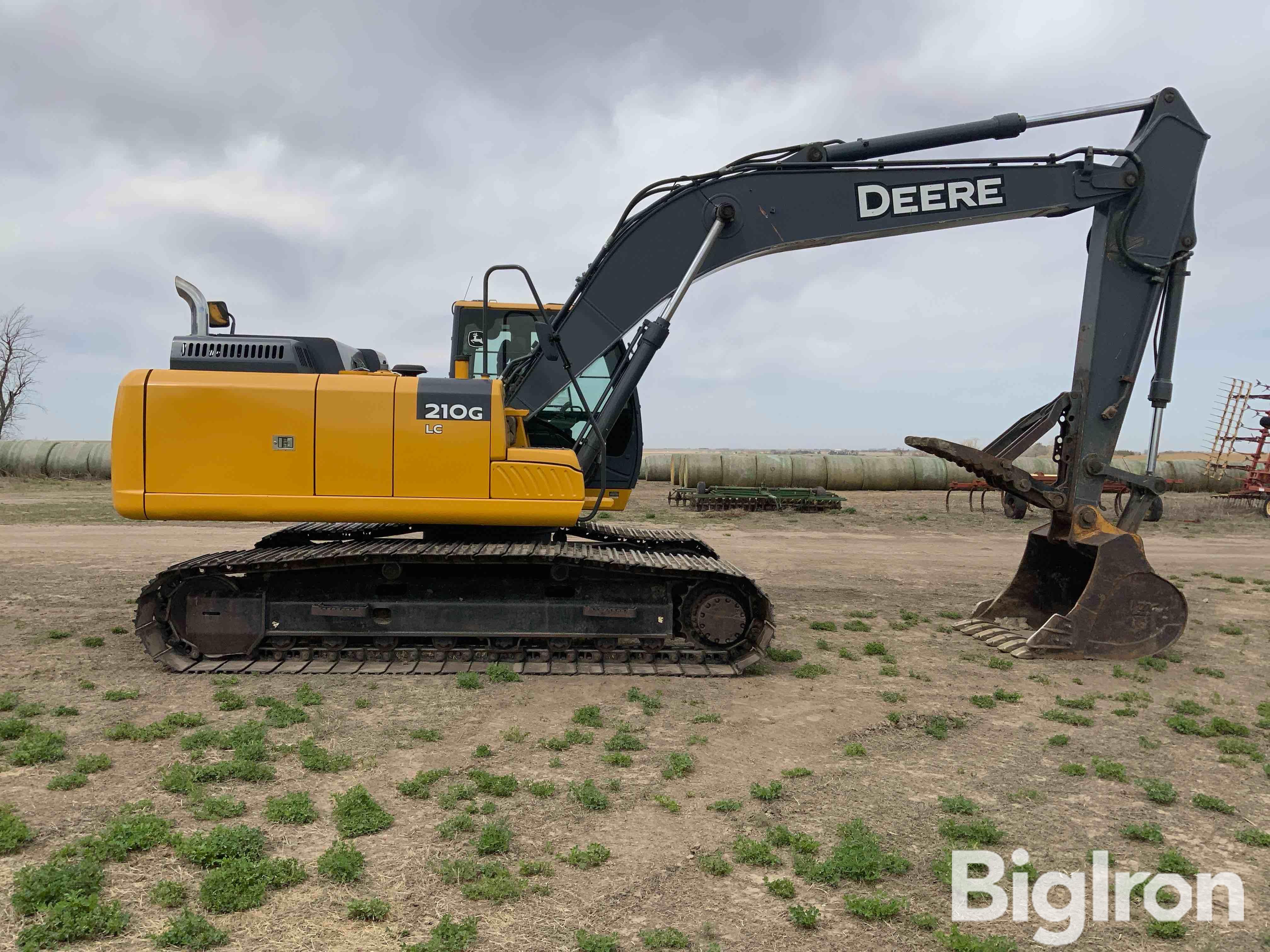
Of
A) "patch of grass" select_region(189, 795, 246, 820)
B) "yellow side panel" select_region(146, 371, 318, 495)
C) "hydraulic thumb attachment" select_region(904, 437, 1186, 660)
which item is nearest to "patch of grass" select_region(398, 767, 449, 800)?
"patch of grass" select_region(189, 795, 246, 820)

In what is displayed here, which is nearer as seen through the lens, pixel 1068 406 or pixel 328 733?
pixel 328 733

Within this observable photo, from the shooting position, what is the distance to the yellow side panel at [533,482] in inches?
281

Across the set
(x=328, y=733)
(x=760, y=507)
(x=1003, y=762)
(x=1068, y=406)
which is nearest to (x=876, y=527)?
(x=760, y=507)

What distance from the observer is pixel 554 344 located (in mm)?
7703

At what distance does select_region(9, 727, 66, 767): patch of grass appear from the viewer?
4902 mm

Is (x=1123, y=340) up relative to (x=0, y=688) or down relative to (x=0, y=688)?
up

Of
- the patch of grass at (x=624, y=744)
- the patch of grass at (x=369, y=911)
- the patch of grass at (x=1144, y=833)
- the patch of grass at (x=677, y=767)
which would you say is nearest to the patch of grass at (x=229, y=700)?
the patch of grass at (x=624, y=744)

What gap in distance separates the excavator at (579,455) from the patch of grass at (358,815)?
2530mm

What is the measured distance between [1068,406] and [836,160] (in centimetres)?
344

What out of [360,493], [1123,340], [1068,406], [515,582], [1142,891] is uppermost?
[1123,340]

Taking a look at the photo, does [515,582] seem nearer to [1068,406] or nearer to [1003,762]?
[1003,762]

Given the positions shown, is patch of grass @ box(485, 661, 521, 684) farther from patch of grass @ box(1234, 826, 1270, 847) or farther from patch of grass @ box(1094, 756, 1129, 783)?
patch of grass @ box(1234, 826, 1270, 847)

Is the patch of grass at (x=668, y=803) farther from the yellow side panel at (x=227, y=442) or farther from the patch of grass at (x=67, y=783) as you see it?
the yellow side panel at (x=227, y=442)

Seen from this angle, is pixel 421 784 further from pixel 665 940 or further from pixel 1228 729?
pixel 1228 729
